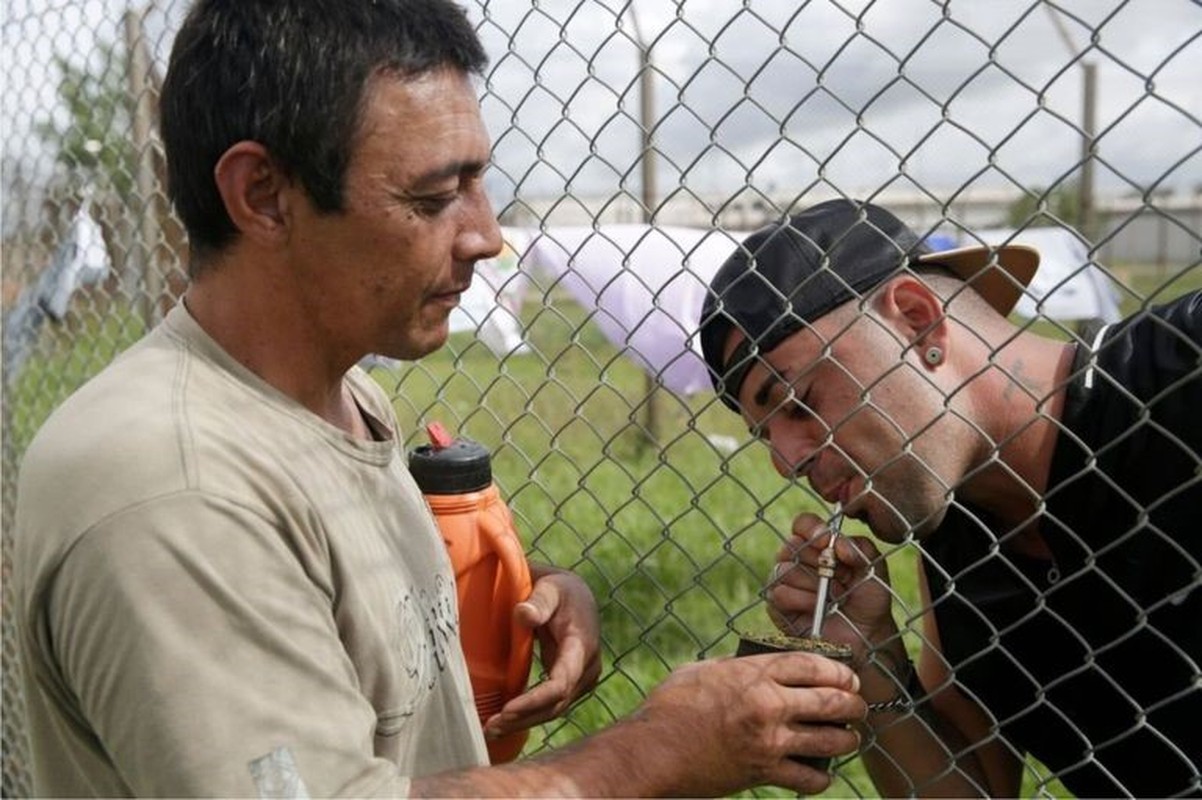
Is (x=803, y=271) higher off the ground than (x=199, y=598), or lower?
higher

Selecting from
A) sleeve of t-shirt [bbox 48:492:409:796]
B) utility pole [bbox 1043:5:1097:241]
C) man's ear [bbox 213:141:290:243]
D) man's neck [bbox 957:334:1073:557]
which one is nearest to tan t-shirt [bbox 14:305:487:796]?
sleeve of t-shirt [bbox 48:492:409:796]

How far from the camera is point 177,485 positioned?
118 centimetres

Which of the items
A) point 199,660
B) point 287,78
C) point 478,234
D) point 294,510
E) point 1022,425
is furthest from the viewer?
point 1022,425

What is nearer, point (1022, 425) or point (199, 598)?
point (199, 598)

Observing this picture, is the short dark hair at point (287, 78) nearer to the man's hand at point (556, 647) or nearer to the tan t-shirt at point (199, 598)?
the tan t-shirt at point (199, 598)

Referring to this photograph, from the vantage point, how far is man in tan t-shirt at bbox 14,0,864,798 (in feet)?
3.76

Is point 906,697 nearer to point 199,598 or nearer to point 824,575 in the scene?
point 824,575

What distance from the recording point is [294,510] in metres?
1.28

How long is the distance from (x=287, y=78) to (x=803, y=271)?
79 cm

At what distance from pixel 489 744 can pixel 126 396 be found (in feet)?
2.91

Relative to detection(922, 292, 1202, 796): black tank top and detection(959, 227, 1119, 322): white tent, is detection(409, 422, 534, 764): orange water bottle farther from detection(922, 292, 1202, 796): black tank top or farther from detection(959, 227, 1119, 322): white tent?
detection(959, 227, 1119, 322): white tent

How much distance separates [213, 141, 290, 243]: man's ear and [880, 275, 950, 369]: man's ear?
2.86ft

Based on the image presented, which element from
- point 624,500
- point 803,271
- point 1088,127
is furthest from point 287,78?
point 1088,127

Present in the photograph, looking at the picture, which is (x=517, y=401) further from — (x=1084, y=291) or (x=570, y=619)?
(x=570, y=619)
